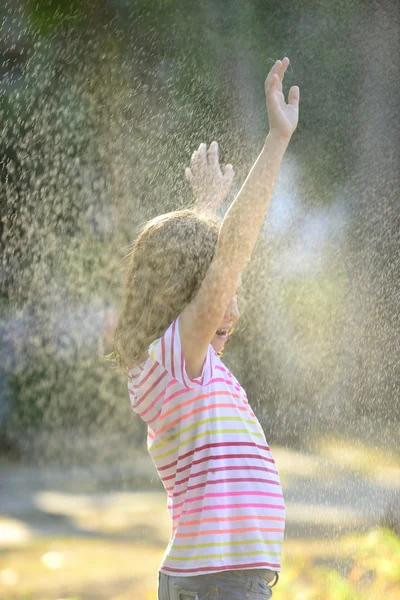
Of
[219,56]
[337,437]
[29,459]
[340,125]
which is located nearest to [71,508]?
[29,459]

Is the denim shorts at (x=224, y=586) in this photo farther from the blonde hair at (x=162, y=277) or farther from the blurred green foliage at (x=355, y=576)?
the blurred green foliage at (x=355, y=576)

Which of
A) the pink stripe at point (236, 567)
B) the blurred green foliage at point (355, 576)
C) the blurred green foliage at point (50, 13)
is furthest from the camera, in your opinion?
the blurred green foliage at point (50, 13)

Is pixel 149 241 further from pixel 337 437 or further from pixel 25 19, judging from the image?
pixel 337 437

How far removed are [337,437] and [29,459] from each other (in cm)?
215

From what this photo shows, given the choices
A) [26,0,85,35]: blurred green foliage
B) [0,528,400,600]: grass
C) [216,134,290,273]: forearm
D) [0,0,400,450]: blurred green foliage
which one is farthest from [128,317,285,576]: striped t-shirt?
[26,0,85,35]: blurred green foliage

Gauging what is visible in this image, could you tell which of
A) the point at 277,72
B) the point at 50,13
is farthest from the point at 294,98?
the point at 50,13

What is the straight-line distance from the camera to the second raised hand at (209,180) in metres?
2.23

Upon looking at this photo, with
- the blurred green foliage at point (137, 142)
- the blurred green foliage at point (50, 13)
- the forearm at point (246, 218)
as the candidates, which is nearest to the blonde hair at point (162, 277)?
the forearm at point (246, 218)

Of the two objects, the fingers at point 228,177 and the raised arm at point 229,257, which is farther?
the fingers at point 228,177

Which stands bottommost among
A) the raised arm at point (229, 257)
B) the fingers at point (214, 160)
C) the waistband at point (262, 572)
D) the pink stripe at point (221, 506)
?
the waistband at point (262, 572)

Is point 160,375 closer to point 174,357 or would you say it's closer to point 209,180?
point 174,357

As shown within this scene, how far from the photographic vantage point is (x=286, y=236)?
6.82 metres

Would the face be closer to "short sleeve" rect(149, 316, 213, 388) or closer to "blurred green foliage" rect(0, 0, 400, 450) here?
"short sleeve" rect(149, 316, 213, 388)

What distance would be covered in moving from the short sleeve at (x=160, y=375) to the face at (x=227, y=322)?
71 mm
